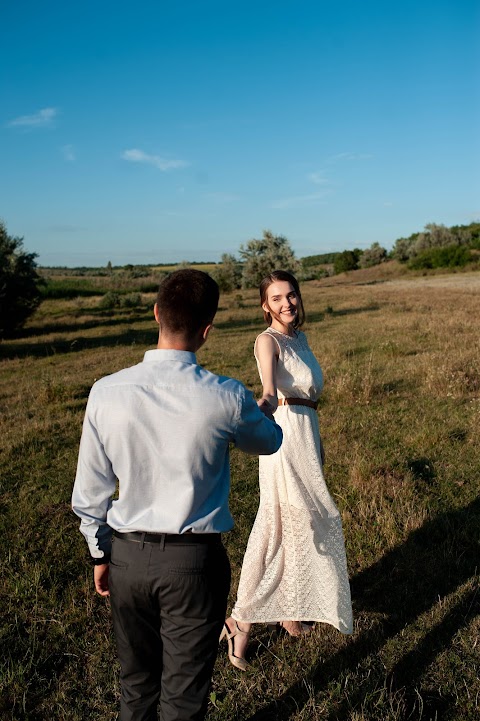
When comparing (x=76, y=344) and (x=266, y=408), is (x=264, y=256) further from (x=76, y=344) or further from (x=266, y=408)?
(x=266, y=408)

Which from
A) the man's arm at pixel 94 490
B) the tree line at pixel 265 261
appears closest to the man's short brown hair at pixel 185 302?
the man's arm at pixel 94 490

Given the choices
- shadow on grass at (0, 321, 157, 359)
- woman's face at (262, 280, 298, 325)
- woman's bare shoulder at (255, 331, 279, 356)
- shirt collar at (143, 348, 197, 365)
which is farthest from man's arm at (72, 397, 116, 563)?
shadow on grass at (0, 321, 157, 359)

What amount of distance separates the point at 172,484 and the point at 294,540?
1.67 m

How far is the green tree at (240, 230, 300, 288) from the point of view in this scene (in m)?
47.8

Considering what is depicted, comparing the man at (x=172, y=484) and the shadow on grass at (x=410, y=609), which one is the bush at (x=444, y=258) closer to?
the shadow on grass at (x=410, y=609)

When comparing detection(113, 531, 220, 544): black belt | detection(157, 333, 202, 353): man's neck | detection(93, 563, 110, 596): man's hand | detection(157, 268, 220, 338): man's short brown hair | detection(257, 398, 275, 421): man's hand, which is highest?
detection(157, 268, 220, 338): man's short brown hair

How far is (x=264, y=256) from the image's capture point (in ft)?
157

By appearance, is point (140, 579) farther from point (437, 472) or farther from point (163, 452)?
point (437, 472)

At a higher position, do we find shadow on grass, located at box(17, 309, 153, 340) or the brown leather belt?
the brown leather belt

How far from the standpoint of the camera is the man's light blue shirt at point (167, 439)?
188cm

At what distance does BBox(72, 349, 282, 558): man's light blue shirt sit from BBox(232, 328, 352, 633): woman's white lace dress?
4.46 ft

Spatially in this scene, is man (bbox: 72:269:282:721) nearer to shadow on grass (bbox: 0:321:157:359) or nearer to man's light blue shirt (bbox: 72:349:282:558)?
man's light blue shirt (bbox: 72:349:282:558)

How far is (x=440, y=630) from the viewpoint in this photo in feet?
11.7

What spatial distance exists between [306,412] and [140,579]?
178cm
